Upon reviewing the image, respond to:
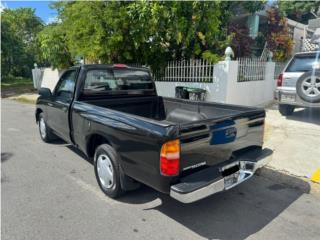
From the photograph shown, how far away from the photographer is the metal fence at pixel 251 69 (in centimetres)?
902

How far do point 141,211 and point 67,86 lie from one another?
2.69m

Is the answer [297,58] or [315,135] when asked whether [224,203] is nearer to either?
[315,135]

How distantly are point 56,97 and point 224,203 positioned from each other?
3.57 m

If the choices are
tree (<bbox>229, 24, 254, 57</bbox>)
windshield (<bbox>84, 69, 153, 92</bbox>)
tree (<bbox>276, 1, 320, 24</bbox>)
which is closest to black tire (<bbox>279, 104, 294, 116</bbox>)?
windshield (<bbox>84, 69, 153, 92</bbox>)

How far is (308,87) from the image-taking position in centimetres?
659

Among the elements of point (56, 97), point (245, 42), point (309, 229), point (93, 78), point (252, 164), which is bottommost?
point (309, 229)

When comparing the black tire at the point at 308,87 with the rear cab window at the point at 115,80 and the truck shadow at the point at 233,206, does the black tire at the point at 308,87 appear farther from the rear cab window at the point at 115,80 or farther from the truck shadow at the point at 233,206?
the rear cab window at the point at 115,80

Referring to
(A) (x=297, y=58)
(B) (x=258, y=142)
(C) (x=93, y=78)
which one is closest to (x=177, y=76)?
(A) (x=297, y=58)

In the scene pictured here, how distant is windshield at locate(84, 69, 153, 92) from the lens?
4.49m

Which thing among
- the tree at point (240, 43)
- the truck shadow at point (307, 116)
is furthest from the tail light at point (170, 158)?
the tree at point (240, 43)

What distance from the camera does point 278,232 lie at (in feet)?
9.61

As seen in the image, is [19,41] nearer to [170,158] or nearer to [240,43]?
[240,43]

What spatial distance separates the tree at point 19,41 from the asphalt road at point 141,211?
18910 mm

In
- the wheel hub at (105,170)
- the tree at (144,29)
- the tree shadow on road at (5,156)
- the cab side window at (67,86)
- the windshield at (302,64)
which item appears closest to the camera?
the wheel hub at (105,170)
